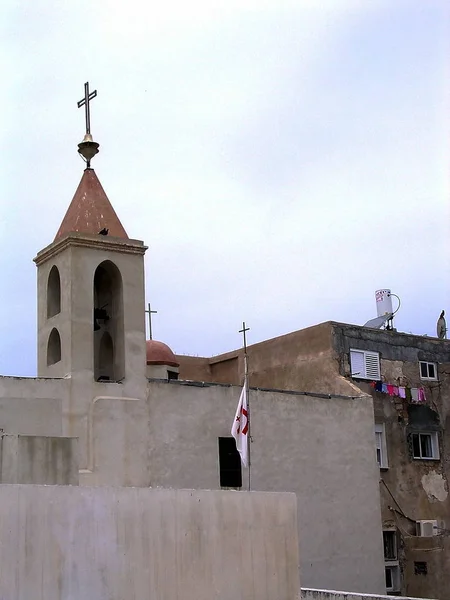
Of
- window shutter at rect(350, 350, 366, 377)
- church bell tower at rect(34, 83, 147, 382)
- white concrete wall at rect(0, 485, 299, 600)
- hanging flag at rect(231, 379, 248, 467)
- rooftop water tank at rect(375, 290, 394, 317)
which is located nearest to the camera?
white concrete wall at rect(0, 485, 299, 600)

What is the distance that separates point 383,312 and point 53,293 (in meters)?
12.8

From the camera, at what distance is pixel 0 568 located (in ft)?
42.8

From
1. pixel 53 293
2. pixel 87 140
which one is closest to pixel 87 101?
A: pixel 87 140

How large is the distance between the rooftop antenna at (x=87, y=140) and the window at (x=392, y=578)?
521 inches

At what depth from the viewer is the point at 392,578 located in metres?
26.4

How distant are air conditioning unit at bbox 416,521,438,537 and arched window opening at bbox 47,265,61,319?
1234cm

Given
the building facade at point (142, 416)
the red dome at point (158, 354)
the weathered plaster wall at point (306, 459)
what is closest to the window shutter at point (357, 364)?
the weathered plaster wall at point (306, 459)

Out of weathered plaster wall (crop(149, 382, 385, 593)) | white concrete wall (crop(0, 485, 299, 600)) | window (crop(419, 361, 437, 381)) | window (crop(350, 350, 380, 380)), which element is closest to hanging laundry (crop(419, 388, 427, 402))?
window (crop(419, 361, 437, 381))

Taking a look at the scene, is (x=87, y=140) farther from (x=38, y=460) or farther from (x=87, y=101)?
(x=38, y=460)

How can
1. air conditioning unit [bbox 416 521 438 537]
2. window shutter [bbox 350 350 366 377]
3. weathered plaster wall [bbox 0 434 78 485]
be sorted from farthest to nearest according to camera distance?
window shutter [bbox 350 350 366 377]
air conditioning unit [bbox 416 521 438 537]
weathered plaster wall [bbox 0 434 78 485]

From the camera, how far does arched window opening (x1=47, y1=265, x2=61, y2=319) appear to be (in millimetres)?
21108

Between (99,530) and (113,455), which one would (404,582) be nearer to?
(113,455)

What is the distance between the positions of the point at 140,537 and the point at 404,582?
13.7 meters

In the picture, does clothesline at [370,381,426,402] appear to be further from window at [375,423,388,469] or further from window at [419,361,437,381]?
window at [375,423,388,469]
